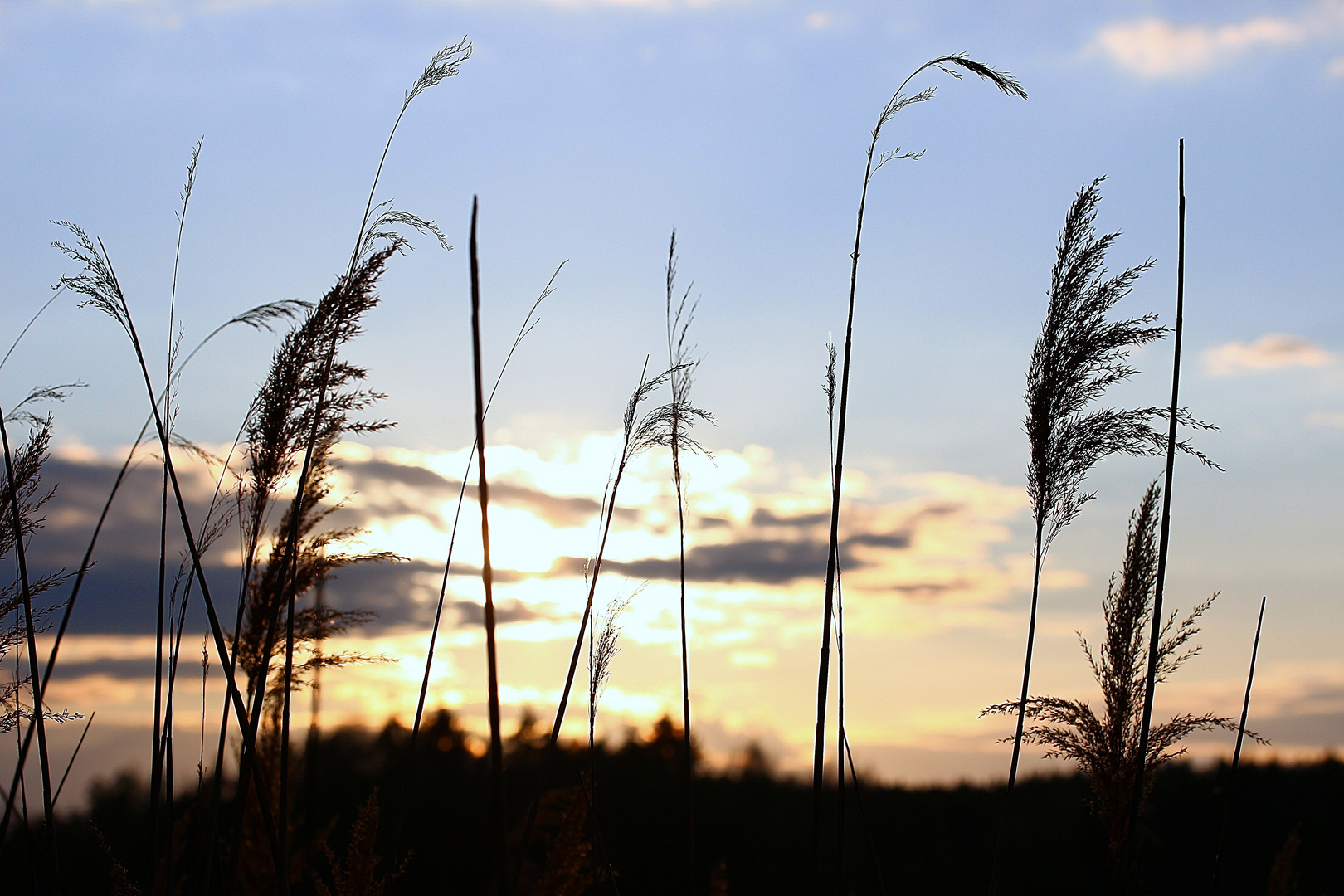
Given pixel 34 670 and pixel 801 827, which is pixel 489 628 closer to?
pixel 34 670

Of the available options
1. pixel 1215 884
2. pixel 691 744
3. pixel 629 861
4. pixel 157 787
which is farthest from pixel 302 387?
pixel 629 861

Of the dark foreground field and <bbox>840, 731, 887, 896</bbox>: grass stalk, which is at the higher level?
<bbox>840, 731, 887, 896</bbox>: grass stalk

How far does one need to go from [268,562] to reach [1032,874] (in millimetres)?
19330

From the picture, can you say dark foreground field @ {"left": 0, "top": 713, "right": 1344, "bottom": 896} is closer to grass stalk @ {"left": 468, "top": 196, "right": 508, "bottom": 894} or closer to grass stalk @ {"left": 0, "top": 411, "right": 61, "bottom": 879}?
grass stalk @ {"left": 0, "top": 411, "right": 61, "bottom": 879}

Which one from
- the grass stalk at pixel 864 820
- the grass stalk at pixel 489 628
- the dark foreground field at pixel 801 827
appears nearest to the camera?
the grass stalk at pixel 489 628

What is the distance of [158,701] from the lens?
2.43 metres

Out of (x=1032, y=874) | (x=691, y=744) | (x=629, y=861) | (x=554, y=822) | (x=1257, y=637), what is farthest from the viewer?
(x=629, y=861)

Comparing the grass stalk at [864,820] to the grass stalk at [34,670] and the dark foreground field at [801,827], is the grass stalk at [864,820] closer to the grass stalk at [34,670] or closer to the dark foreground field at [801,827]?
the grass stalk at [34,670]

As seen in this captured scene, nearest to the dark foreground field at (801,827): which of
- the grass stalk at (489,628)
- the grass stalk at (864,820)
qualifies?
the grass stalk at (864,820)

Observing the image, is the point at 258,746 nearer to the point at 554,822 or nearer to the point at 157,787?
the point at 157,787

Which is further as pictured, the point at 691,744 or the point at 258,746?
the point at 691,744

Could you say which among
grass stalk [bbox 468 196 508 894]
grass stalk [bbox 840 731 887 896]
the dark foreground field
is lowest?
the dark foreground field

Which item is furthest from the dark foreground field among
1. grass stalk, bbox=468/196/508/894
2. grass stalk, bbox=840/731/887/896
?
grass stalk, bbox=468/196/508/894

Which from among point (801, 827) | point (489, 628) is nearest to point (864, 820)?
point (489, 628)
